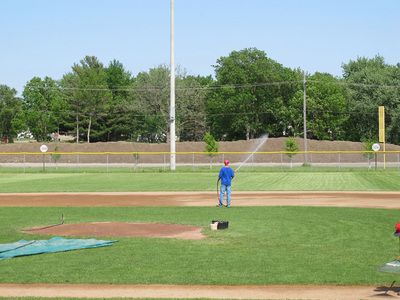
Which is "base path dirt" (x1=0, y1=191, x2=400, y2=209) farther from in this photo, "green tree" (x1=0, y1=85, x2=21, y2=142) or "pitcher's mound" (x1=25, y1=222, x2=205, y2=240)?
"green tree" (x1=0, y1=85, x2=21, y2=142)

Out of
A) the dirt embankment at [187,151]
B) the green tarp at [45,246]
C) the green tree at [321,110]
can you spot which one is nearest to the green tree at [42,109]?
the dirt embankment at [187,151]

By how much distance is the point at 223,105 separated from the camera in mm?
102875

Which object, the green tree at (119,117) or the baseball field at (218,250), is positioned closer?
the baseball field at (218,250)

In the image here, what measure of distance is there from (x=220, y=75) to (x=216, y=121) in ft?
26.6

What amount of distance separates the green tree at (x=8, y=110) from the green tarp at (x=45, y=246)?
93.1 m

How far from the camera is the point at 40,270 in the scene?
12.6 metres

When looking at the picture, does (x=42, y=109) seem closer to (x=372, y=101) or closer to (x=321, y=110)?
(x=321, y=110)

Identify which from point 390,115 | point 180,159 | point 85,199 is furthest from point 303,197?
point 390,115

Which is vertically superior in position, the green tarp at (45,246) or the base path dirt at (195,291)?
the green tarp at (45,246)

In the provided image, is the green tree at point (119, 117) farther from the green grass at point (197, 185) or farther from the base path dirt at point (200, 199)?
the base path dirt at point (200, 199)

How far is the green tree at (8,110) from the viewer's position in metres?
105

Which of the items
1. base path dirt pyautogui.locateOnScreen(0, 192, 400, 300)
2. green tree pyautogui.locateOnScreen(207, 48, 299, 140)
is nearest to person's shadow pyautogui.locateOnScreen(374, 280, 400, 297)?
base path dirt pyautogui.locateOnScreen(0, 192, 400, 300)

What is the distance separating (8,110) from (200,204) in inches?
3304

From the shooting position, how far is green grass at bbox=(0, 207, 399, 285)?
1173 centimetres
